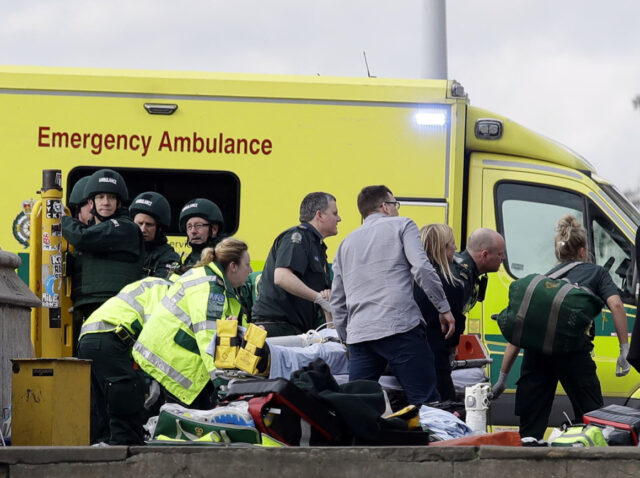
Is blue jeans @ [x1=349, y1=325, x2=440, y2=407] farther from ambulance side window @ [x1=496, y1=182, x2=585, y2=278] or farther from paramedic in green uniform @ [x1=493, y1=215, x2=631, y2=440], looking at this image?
ambulance side window @ [x1=496, y1=182, x2=585, y2=278]

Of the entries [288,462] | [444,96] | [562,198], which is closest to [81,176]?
[444,96]

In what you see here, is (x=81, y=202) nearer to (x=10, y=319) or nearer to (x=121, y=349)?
(x=121, y=349)

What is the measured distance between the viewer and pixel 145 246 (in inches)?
340

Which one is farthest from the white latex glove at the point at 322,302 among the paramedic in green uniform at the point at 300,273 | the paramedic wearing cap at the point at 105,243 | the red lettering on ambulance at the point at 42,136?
the red lettering on ambulance at the point at 42,136

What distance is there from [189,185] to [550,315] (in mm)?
3140

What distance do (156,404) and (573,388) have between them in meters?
2.59

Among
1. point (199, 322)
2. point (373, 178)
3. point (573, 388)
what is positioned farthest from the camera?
point (373, 178)

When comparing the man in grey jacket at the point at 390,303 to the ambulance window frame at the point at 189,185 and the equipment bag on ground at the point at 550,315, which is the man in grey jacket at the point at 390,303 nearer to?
the equipment bag on ground at the point at 550,315

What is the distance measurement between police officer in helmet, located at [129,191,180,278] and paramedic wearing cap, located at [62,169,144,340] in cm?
16

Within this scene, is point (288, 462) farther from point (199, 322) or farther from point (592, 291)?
point (592, 291)

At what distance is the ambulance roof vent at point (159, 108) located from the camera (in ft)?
30.2

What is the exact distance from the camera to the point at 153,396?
25.0 ft

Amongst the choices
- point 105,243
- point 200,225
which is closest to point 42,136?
point 105,243

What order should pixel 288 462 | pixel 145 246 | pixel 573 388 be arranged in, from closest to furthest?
pixel 288 462 < pixel 573 388 < pixel 145 246
